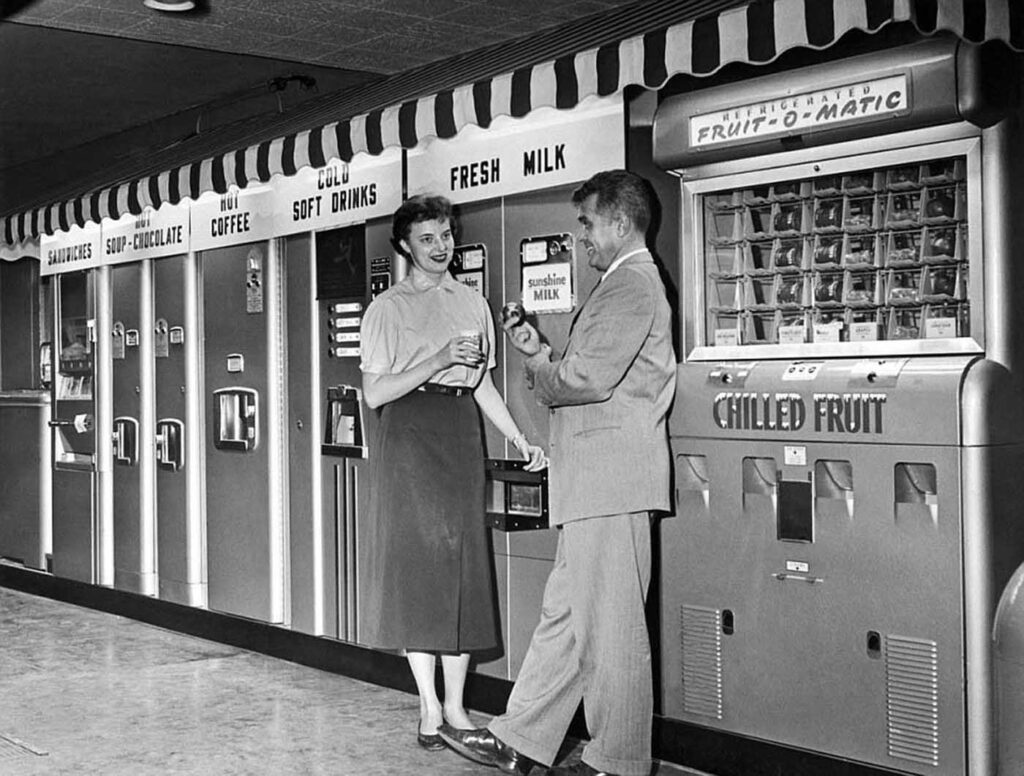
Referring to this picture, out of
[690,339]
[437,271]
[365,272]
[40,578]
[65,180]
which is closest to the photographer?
[690,339]

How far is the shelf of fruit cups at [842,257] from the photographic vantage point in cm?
357

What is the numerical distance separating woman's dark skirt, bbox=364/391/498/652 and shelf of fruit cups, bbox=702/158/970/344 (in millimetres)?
911

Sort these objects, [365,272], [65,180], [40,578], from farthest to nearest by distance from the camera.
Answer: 1. [65,180]
2. [40,578]
3. [365,272]

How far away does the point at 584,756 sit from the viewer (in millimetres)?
3695

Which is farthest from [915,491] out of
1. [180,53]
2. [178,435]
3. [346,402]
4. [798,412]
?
[180,53]

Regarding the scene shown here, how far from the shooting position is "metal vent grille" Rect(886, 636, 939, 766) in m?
3.41

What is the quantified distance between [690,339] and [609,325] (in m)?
0.55

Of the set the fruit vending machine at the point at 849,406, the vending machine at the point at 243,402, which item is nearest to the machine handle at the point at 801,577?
the fruit vending machine at the point at 849,406

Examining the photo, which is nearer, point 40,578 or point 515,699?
point 515,699

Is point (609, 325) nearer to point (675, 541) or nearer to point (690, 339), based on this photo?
point (690, 339)

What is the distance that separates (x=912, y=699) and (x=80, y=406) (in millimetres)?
5522

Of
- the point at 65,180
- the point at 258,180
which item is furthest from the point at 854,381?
the point at 65,180

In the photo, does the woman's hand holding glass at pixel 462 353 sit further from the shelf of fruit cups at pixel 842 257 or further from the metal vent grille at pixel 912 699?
the metal vent grille at pixel 912 699

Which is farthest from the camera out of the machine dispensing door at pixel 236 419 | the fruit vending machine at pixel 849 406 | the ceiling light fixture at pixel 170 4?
the machine dispensing door at pixel 236 419
